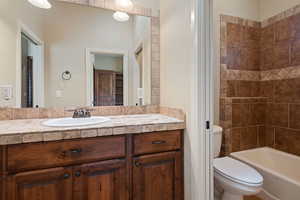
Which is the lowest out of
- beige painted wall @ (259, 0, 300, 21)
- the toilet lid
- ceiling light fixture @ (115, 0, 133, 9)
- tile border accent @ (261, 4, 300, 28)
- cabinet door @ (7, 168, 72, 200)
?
the toilet lid

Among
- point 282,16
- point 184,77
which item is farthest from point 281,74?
point 184,77

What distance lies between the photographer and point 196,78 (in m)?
1.18

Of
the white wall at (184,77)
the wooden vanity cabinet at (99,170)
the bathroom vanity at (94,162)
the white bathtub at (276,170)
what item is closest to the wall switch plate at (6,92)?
the bathroom vanity at (94,162)

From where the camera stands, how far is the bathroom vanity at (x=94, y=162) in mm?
970

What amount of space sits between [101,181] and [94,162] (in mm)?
141

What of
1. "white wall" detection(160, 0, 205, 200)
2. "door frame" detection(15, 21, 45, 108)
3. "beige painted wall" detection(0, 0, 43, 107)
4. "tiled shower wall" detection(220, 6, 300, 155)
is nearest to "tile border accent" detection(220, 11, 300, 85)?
"tiled shower wall" detection(220, 6, 300, 155)

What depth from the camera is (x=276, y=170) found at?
2.06 meters

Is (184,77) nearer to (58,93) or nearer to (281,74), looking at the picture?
(58,93)

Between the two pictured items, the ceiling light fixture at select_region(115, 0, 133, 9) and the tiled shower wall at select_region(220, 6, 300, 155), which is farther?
the tiled shower wall at select_region(220, 6, 300, 155)

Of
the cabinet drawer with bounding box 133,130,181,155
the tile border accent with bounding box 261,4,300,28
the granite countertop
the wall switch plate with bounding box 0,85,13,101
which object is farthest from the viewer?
the tile border accent with bounding box 261,4,300,28

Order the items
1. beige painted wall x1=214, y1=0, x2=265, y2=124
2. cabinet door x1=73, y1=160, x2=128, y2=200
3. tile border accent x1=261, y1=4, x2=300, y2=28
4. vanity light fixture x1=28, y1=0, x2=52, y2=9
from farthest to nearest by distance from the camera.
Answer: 1. beige painted wall x1=214, y1=0, x2=265, y2=124
2. tile border accent x1=261, y1=4, x2=300, y2=28
3. vanity light fixture x1=28, y1=0, x2=52, y2=9
4. cabinet door x1=73, y1=160, x2=128, y2=200

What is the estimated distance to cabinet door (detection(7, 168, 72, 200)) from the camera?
96 centimetres

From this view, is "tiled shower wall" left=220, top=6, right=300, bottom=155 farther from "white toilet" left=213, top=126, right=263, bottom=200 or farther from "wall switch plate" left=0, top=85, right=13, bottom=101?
"wall switch plate" left=0, top=85, right=13, bottom=101

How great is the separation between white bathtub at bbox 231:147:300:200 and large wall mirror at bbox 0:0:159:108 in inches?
52.5
